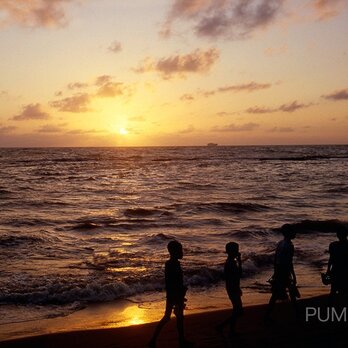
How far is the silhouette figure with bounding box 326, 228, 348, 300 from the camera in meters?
8.10

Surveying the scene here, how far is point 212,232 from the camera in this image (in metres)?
21.2

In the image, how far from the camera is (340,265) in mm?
8117

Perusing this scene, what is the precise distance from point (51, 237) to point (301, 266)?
10.7 meters

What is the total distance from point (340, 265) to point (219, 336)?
2.53 m

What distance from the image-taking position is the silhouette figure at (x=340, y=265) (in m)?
8.10

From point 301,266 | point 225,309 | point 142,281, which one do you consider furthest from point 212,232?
point 225,309

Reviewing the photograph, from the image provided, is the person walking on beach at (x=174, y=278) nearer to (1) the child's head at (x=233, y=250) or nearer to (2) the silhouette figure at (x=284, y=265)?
(1) the child's head at (x=233, y=250)

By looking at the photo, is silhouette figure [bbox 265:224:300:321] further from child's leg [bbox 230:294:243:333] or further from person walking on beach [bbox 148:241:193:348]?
person walking on beach [bbox 148:241:193:348]

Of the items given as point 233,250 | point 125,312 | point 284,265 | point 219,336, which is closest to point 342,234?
point 284,265

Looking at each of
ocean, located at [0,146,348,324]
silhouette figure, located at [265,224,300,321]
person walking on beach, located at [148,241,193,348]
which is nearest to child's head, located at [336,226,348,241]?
silhouette figure, located at [265,224,300,321]

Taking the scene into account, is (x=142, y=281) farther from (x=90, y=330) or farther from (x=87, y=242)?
(x=87, y=242)

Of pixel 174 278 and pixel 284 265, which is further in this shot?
pixel 284 265

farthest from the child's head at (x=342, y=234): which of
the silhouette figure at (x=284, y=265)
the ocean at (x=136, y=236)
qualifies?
the ocean at (x=136, y=236)

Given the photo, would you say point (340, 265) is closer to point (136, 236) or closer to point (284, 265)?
point (284, 265)
